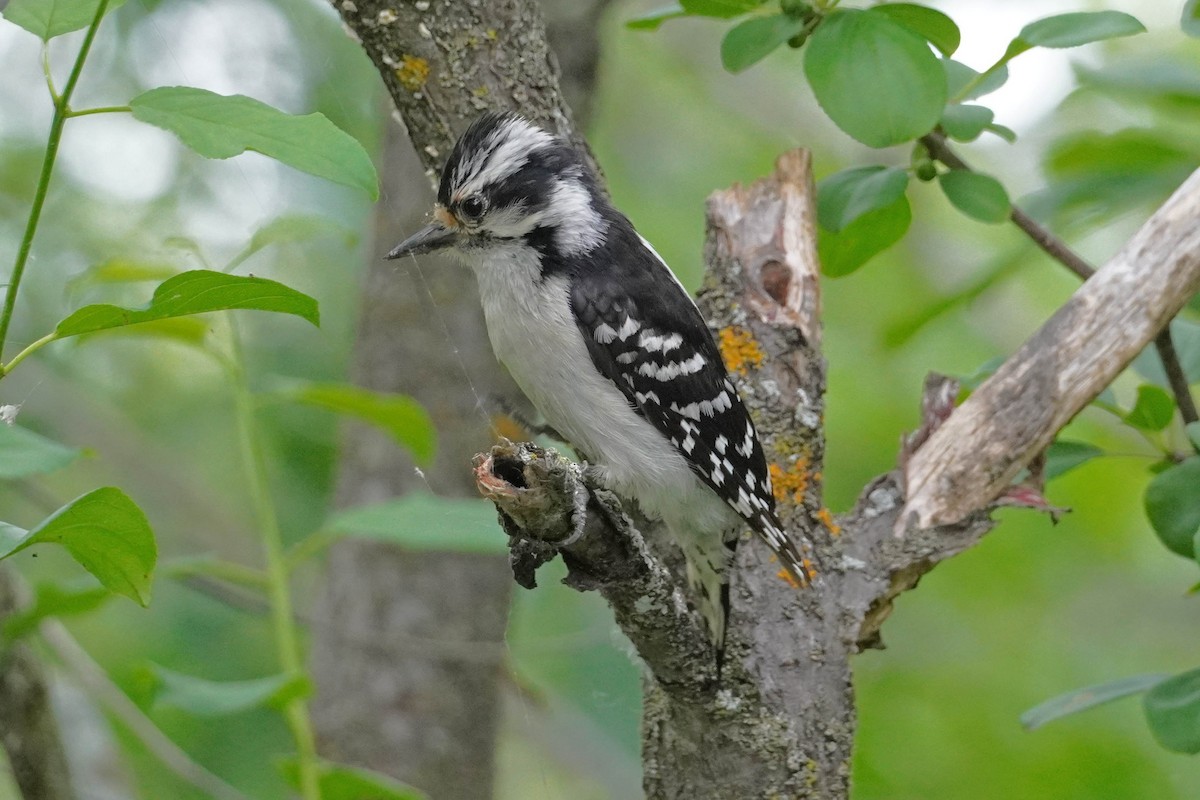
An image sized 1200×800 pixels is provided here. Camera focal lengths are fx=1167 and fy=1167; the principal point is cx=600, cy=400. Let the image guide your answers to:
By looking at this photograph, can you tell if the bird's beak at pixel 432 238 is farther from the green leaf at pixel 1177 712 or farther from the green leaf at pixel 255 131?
the green leaf at pixel 1177 712

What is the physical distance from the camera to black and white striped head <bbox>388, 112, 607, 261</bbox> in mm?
2574

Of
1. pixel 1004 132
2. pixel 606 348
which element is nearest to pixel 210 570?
pixel 606 348

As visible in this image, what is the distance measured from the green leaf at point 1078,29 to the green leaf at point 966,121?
156 millimetres

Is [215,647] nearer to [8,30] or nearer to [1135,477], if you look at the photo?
[8,30]

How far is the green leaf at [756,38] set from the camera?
2346 mm

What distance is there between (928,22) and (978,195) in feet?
1.34

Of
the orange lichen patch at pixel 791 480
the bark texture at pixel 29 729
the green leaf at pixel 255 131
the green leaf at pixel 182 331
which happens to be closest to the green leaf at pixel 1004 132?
the orange lichen patch at pixel 791 480

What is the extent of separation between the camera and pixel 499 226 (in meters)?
2.83

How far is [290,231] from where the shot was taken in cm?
232

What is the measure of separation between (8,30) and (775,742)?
7.73 feet

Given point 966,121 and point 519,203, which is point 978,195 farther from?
point 519,203

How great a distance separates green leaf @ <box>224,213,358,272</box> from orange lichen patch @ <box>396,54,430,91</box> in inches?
13.2

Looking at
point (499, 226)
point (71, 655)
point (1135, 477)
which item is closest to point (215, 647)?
point (71, 655)

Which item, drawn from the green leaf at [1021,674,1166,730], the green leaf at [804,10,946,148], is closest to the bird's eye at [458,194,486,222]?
the green leaf at [804,10,946,148]
